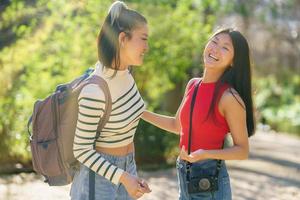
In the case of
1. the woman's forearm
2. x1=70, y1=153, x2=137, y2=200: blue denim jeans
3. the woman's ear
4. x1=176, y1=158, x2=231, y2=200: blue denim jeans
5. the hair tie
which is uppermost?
the hair tie

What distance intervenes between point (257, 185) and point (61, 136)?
640cm

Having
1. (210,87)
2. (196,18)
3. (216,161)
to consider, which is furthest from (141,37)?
(196,18)

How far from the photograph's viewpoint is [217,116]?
2.90 m

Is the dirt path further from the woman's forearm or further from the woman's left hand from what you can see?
the woman's left hand

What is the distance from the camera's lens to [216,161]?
9.62 feet

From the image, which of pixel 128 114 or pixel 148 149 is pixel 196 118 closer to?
pixel 128 114

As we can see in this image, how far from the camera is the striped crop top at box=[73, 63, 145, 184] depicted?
96.9 inches

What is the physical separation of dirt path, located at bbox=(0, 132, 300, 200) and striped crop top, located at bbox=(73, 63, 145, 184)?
4415 mm

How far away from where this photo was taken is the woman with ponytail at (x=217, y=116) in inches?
112

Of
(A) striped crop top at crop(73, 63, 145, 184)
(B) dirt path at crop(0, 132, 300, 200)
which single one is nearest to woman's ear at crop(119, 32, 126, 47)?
(A) striped crop top at crop(73, 63, 145, 184)

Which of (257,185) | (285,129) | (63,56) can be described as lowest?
(285,129)

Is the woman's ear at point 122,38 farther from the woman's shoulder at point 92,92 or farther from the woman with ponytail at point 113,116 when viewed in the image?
the woman's shoulder at point 92,92

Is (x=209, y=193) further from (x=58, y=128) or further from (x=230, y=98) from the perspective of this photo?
(x=58, y=128)

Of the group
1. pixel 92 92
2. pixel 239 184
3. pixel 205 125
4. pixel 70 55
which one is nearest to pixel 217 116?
pixel 205 125
